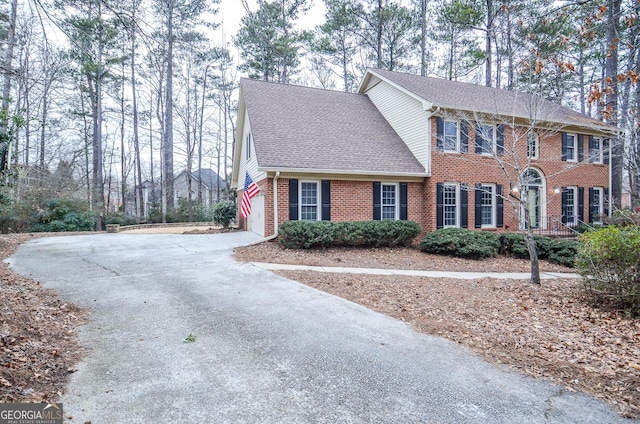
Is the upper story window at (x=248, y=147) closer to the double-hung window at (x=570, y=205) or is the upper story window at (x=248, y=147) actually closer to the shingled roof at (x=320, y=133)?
the shingled roof at (x=320, y=133)

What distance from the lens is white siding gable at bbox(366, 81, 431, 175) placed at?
13.1 meters

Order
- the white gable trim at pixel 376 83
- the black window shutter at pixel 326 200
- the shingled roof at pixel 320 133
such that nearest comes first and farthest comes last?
the shingled roof at pixel 320 133 → the black window shutter at pixel 326 200 → the white gable trim at pixel 376 83

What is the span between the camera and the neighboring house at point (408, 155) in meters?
12.0

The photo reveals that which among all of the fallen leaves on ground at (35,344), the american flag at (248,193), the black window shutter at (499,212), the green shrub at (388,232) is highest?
the american flag at (248,193)

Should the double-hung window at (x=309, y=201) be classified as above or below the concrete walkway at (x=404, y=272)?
above

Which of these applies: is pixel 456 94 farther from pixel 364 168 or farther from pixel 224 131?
pixel 224 131

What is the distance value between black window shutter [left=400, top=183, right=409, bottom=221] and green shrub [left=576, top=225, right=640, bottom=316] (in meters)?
6.95

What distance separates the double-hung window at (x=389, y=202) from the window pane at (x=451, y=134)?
2584 millimetres

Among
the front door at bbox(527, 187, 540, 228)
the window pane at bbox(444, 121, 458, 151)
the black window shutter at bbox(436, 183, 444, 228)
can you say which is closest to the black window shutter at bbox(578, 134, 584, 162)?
the front door at bbox(527, 187, 540, 228)

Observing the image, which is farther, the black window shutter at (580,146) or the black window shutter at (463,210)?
the black window shutter at (580,146)

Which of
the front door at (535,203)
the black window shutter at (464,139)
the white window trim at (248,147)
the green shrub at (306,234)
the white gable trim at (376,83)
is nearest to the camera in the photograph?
the green shrub at (306,234)

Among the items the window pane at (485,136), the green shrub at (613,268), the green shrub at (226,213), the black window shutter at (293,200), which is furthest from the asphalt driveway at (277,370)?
the green shrub at (226,213)

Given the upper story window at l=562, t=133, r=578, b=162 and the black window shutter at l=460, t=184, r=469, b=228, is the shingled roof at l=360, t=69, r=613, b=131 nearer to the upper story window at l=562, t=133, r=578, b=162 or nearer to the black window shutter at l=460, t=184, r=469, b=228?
the upper story window at l=562, t=133, r=578, b=162

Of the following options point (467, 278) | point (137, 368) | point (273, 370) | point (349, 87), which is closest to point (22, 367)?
point (137, 368)
